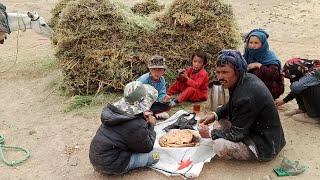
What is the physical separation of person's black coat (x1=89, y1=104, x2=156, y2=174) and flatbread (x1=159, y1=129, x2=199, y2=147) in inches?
17.1

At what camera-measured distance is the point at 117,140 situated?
418cm

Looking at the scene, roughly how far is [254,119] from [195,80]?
180cm

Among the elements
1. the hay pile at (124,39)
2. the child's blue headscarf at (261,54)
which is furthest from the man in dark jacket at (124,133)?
the hay pile at (124,39)

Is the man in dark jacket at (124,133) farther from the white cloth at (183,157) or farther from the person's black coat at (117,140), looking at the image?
the white cloth at (183,157)

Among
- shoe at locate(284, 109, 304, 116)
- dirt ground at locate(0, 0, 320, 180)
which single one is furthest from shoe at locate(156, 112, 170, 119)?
shoe at locate(284, 109, 304, 116)

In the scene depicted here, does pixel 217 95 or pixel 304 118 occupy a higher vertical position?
pixel 217 95

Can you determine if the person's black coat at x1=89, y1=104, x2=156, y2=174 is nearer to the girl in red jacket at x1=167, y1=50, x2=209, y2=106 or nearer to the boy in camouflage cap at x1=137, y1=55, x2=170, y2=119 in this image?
the boy in camouflage cap at x1=137, y1=55, x2=170, y2=119

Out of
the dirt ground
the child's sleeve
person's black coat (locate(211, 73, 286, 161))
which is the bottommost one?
the dirt ground

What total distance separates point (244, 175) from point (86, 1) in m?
3.59

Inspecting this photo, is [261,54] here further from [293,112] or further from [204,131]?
[204,131]

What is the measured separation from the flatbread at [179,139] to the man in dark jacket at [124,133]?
41 centimetres

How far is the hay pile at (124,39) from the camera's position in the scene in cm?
641

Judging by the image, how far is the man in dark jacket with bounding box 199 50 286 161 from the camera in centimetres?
415

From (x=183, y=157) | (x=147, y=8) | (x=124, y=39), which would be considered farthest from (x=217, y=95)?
(x=147, y=8)
